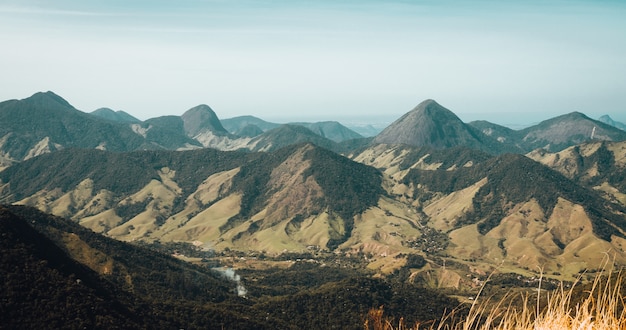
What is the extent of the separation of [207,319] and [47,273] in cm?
6144

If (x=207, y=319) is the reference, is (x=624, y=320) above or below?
above

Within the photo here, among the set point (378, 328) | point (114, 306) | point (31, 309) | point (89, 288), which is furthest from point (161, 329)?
point (378, 328)

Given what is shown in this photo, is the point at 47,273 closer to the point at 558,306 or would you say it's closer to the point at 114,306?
the point at 114,306

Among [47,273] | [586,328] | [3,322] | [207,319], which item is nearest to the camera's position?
[586,328]

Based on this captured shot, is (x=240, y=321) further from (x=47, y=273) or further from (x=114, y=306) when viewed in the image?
(x=47, y=273)

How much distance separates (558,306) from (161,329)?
7104 inches

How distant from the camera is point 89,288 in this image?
173m

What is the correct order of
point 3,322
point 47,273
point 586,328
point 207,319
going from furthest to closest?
1. point 207,319
2. point 47,273
3. point 3,322
4. point 586,328

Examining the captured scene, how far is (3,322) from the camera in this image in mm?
145500

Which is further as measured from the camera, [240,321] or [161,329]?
[240,321]

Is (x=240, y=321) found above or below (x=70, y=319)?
below

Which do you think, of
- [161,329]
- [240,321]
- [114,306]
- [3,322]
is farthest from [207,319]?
[3,322]

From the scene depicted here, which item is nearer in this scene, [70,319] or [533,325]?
[533,325]

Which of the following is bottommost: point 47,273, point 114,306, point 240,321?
point 240,321
